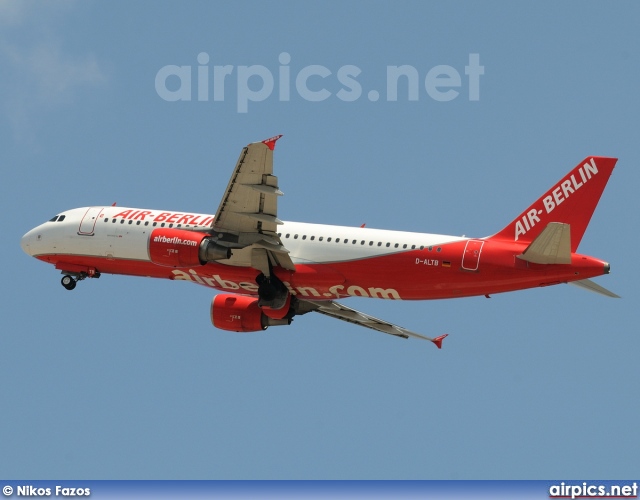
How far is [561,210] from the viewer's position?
181 ft

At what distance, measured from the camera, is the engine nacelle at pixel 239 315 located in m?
63.3

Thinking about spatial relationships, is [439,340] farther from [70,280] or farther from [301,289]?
[70,280]

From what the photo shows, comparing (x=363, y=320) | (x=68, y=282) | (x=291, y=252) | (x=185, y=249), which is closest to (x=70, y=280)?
(x=68, y=282)

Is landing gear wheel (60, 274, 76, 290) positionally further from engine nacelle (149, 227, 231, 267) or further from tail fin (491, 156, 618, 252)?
tail fin (491, 156, 618, 252)

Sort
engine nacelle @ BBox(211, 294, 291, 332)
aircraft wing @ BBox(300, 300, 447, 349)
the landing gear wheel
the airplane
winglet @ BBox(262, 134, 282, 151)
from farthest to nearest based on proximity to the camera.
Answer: aircraft wing @ BBox(300, 300, 447, 349) < the landing gear wheel < engine nacelle @ BBox(211, 294, 291, 332) < the airplane < winglet @ BBox(262, 134, 282, 151)

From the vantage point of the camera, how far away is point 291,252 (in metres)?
60.0

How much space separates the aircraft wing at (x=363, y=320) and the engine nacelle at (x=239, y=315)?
258 centimetres

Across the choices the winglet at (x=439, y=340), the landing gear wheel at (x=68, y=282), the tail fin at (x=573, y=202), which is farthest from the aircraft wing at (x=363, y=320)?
the landing gear wheel at (x=68, y=282)

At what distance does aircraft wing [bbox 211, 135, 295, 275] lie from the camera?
53.5 m

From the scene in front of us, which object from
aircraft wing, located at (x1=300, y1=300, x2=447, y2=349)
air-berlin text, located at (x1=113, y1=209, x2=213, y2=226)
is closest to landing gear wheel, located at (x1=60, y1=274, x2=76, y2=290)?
air-berlin text, located at (x1=113, y1=209, x2=213, y2=226)

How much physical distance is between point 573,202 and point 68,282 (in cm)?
2376

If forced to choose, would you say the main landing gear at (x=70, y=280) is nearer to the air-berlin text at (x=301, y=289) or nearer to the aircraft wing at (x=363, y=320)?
the air-berlin text at (x=301, y=289)

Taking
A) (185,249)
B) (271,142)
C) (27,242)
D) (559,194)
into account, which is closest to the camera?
(271,142)

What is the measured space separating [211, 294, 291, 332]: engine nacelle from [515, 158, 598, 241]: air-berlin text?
1269 cm
